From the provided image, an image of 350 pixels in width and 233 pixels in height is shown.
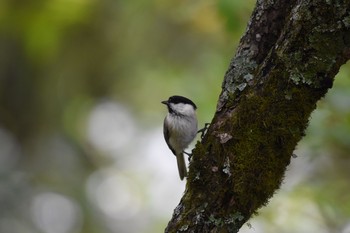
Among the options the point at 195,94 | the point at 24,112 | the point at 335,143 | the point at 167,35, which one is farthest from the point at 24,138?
the point at 335,143

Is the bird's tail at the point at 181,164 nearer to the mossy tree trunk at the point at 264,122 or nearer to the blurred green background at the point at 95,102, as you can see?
the blurred green background at the point at 95,102

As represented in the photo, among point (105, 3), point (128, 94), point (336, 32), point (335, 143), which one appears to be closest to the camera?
point (336, 32)

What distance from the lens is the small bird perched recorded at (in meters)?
5.08

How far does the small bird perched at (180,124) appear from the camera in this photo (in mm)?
5082

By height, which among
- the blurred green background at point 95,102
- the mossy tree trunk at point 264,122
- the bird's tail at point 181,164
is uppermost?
the blurred green background at point 95,102

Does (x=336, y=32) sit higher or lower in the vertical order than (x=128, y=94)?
lower

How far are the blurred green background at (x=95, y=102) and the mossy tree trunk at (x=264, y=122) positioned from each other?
2.75 metres

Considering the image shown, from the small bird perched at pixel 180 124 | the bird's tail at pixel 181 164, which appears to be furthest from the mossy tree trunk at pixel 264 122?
the bird's tail at pixel 181 164

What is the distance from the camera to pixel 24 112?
30.3ft

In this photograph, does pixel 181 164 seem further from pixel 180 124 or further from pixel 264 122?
pixel 264 122

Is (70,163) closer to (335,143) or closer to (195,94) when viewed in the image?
(195,94)

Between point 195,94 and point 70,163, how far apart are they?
424 cm

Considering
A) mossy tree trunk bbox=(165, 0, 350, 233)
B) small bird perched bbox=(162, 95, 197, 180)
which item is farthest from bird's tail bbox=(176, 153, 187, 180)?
mossy tree trunk bbox=(165, 0, 350, 233)

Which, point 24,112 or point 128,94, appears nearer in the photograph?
point 24,112
